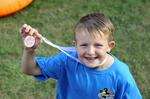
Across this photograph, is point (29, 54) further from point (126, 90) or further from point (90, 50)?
point (126, 90)

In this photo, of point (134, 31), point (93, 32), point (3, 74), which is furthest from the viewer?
point (134, 31)

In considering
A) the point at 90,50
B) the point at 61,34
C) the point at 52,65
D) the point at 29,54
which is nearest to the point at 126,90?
the point at 90,50

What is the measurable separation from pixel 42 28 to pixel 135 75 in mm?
1427

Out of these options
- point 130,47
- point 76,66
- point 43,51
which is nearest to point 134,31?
point 130,47

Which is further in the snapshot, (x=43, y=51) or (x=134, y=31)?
(x=134, y=31)

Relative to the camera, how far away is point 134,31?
5605mm

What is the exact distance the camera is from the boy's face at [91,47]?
259 cm

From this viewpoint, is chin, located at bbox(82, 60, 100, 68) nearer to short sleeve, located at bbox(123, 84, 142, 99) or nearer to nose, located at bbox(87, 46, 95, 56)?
nose, located at bbox(87, 46, 95, 56)

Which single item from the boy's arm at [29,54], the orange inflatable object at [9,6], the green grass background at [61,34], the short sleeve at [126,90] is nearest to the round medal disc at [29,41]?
the boy's arm at [29,54]

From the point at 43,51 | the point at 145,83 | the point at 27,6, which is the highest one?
the point at 27,6

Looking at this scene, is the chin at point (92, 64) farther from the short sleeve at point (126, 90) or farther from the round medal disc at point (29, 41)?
the round medal disc at point (29, 41)

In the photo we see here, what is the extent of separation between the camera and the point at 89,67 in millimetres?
2719

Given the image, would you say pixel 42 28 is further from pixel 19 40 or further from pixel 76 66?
pixel 76 66

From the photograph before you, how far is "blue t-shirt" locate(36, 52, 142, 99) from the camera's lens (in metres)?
2.72
